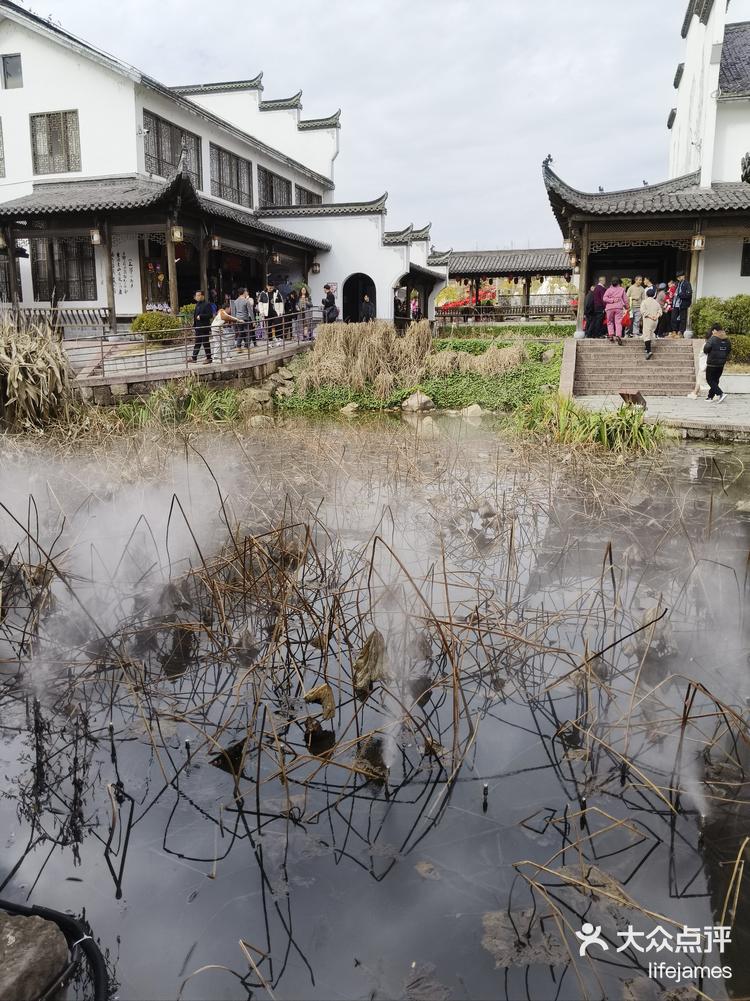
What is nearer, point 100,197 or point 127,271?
point 100,197

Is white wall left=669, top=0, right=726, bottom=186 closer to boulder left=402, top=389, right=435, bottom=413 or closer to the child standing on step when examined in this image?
the child standing on step

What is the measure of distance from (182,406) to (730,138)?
682 inches

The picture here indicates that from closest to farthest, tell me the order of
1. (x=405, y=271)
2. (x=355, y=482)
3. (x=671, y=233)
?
(x=355, y=482), (x=671, y=233), (x=405, y=271)

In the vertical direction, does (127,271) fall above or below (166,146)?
below

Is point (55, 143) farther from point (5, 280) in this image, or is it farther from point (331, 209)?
point (331, 209)

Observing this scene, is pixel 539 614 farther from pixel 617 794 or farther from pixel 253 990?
pixel 253 990

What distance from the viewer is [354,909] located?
2707mm

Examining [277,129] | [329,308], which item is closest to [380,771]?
[329,308]

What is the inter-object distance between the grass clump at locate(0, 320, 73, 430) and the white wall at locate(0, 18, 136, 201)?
1047 centimetres

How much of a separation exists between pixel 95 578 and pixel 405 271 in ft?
77.1

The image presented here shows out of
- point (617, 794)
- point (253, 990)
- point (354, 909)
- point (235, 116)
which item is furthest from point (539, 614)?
point (235, 116)

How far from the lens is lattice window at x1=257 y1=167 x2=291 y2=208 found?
26.6m

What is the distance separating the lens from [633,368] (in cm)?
1600

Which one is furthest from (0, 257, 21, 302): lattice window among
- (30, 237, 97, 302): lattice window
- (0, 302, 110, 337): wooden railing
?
(0, 302, 110, 337): wooden railing
